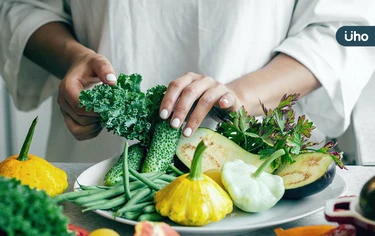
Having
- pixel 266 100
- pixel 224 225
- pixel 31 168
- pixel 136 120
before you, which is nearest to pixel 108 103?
pixel 136 120

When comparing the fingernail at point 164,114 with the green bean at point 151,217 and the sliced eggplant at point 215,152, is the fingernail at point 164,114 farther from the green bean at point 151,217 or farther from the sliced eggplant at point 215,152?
the green bean at point 151,217

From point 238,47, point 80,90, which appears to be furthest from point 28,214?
point 238,47

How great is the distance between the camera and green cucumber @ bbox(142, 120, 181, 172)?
87 cm

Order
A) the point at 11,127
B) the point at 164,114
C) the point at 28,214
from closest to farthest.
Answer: the point at 28,214 → the point at 164,114 → the point at 11,127

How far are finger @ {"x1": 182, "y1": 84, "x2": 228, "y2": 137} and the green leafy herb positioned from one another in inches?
1.5

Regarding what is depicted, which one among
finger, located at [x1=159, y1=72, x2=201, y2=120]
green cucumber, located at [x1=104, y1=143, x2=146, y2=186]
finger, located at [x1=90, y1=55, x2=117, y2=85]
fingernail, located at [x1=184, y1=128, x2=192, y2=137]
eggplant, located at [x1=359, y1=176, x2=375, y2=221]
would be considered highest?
eggplant, located at [x1=359, y1=176, x2=375, y2=221]

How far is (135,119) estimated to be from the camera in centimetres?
91

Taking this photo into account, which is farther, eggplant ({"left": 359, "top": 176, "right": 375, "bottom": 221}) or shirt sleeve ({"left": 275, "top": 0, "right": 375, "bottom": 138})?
shirt sleeve ({"left": 275, "top": 0, "right": 375, "bottom": 138})

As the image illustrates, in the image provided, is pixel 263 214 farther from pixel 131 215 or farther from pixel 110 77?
pixel 110 77

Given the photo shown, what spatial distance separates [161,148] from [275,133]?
6.6 inches

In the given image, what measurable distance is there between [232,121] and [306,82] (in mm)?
376

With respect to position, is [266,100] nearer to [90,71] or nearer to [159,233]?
[90,71]

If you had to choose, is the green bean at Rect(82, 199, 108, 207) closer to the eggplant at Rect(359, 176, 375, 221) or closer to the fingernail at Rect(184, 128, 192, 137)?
the fingernail at Rect(184, 128, 192, 137)

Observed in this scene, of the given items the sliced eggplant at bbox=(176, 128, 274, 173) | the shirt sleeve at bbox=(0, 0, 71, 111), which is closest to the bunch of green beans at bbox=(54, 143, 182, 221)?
the sliced eggplant at bbox=(176, 128, 274, 173)
